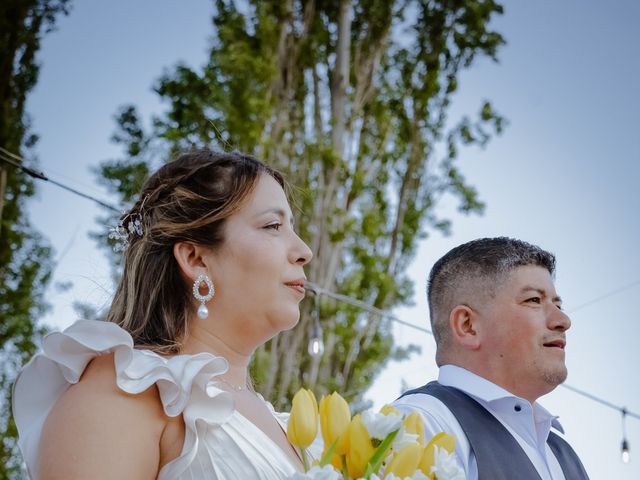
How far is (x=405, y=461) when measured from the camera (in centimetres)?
138

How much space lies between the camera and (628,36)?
25.8 ft

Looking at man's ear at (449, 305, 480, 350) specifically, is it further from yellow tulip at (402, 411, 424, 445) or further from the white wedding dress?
yellow tulip at (402, 411, 424, 445)

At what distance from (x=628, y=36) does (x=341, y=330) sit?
3.78 meters

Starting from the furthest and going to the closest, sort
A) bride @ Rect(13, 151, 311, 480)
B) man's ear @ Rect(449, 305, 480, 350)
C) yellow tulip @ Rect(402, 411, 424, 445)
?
man's ear @ Rect(449, 305, 480, 350) < bride @ Rect(13, 151, 311, 480) < yellow tulip @ Rect(402, 411, 424, 445)

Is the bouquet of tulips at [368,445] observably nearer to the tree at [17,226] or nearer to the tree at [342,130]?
the tree at [342,130]

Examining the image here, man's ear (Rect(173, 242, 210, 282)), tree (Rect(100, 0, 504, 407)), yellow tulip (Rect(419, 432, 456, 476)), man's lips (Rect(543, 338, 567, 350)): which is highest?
tree (Rect(100, 0, 504, 407))

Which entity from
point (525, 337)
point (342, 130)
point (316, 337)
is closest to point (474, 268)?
point (525, 337)

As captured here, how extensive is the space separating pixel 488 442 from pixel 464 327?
1.52ft

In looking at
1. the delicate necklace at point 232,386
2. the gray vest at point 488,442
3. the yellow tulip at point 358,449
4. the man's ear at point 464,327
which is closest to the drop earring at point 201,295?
the delicate necklace at point 232,386

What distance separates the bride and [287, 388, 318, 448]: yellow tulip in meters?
0.29

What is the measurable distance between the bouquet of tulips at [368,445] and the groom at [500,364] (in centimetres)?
102

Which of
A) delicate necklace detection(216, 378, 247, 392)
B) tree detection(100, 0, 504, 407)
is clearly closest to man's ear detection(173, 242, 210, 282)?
delicate necklace detection(216, 378, 247, 392)

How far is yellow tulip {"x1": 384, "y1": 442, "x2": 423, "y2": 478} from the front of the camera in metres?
1.37

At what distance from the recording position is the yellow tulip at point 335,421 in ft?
4.62
